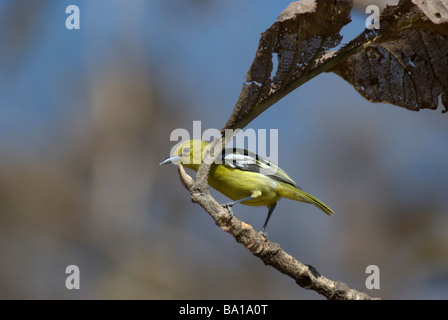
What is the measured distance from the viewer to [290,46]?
7.09 feet

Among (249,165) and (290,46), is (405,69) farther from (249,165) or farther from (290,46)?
(249,165)

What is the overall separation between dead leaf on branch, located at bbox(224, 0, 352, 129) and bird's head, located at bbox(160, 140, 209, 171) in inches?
61.9

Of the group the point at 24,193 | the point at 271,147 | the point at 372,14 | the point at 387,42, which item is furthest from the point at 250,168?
the point at 24,193

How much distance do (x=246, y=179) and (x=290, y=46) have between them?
1604mm

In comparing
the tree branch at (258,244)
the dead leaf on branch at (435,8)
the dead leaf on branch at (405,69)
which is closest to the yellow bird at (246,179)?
the dead leaf on branch at (405,69)

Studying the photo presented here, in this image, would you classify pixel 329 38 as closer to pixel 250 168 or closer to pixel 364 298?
pixel 364 298

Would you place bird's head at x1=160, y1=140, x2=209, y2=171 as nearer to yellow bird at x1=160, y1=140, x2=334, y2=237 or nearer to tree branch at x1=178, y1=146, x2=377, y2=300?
yellow bird at x1=160, y1=140, x2=334, y2=237

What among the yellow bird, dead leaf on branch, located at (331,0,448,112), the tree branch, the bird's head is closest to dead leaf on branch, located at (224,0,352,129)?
the tree branch

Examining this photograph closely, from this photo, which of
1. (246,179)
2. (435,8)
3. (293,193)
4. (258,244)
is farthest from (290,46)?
(293,193)

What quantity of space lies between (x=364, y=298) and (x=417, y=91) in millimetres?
1285

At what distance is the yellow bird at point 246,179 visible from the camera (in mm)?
3590

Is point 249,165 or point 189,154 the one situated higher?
point 189,154

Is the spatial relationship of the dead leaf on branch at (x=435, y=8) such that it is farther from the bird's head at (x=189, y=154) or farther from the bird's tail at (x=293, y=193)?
the bird's head at (x=189, y=154)

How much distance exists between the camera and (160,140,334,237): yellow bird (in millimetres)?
3590
